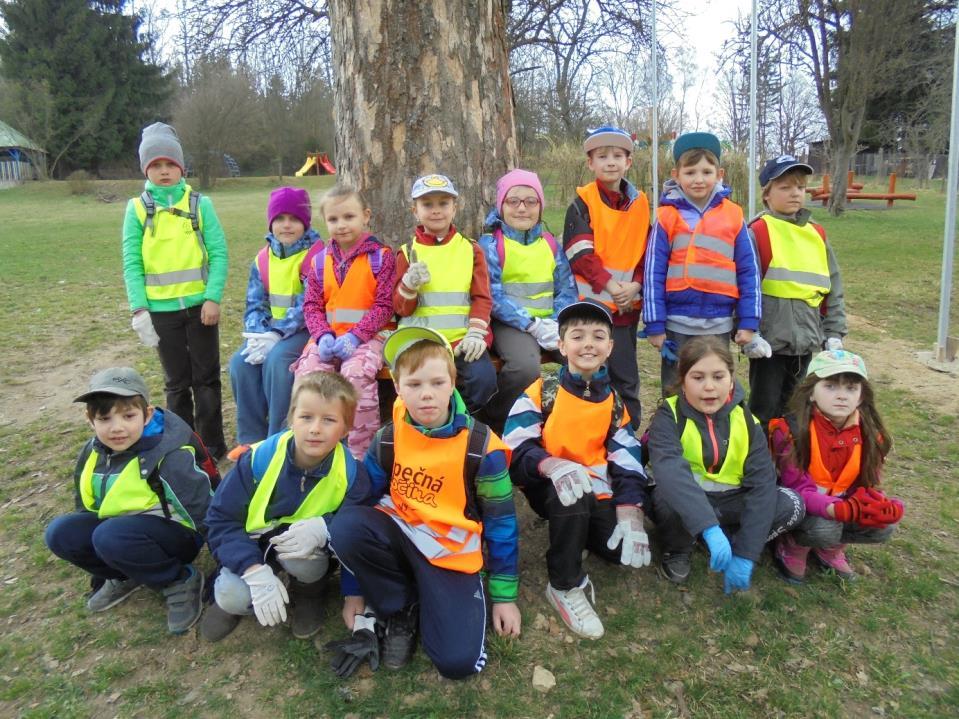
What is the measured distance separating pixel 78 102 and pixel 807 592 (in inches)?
1522

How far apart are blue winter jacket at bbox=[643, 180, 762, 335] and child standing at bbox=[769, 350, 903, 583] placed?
537 mm

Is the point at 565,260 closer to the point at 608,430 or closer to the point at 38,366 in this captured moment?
the point at 608,430

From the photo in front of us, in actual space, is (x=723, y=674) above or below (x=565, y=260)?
below

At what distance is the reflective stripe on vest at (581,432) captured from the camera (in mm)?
2867

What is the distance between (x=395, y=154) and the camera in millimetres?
3816

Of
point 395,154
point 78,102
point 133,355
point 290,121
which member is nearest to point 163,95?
point 78,102

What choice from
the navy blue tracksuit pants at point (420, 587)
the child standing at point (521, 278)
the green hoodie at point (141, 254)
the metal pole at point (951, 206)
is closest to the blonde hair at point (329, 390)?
the navy blue tracksuit pants at point (420, 587)

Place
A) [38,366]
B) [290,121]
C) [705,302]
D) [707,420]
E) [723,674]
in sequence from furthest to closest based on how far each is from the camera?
[290,121]
[38,366]
[705,302]
[707,420]
[723,674]

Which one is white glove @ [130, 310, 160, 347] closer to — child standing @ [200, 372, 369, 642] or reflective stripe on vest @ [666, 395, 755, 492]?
child standing @ [200, 372, 369, 642]

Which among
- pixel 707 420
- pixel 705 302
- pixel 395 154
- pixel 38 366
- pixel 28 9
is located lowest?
pixel 38 366

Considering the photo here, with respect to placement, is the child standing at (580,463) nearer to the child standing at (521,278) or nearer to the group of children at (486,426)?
the group of children at (486,426)

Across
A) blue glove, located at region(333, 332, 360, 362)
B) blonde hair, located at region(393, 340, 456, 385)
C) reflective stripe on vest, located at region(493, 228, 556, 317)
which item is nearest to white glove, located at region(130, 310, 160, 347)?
blue glove, located at region(333, 332, 360, 362)

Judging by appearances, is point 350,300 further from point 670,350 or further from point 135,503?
point 670,350

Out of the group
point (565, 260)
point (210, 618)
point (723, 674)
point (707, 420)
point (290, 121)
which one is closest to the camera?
point (723, 674)
